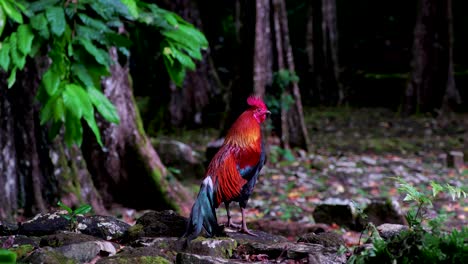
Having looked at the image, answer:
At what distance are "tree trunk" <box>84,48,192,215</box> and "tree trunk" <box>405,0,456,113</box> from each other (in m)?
9.55

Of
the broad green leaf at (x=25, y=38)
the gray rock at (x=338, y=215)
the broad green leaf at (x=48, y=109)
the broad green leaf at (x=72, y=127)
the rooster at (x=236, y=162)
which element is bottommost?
the gray rock at (x=338, y=215)

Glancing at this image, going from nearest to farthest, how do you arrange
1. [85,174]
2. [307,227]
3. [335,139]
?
[307,227], [85,174], [335,139]

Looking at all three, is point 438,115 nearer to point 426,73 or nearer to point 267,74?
point 426,73

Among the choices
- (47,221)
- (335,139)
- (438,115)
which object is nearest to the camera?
(47,221)

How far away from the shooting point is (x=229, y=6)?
72.1 ft

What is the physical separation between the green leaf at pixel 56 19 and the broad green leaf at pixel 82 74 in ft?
0.74

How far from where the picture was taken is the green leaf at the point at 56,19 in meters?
4.03

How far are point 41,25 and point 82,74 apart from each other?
1.17ft

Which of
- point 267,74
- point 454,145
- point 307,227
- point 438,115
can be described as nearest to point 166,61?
point 307,227

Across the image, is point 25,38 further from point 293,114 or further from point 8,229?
point 293,114

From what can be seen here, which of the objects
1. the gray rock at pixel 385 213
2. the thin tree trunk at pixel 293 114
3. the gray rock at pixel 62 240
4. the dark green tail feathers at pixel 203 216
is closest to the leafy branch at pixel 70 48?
the gray rock at pixel 62 240

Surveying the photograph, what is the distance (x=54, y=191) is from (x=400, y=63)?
1730 cm

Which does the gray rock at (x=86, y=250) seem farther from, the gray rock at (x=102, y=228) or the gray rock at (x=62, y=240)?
the gray rock at (x=102, y=228)

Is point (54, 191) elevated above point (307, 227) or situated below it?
above
